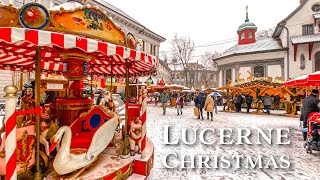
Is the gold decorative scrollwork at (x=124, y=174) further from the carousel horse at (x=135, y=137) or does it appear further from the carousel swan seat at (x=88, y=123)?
the carousel swan seat at (x=88, y=123)

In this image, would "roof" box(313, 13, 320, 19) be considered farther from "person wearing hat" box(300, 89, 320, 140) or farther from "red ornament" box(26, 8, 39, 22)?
"red ornament" box(26, 8, 39, 22)

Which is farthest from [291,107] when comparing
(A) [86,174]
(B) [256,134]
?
(A) [86,174]

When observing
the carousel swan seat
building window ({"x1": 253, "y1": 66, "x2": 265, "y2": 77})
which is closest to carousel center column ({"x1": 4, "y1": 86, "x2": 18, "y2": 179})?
the carousel swan seat

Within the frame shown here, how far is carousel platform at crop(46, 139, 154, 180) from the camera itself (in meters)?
3.24

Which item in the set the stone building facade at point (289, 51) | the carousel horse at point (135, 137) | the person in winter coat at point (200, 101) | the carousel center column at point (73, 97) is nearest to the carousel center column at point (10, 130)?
the carousel center column at point (73, 97)

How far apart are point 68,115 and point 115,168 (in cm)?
184

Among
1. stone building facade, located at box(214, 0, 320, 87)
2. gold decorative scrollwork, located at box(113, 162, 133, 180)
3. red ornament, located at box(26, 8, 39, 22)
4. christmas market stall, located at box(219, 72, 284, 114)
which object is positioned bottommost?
gold decorative scrollwork, located at box(113, 162, 133, 180)

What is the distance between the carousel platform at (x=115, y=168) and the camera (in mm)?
3238

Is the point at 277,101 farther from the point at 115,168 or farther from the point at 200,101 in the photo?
the point at 115,168

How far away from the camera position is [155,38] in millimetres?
35312

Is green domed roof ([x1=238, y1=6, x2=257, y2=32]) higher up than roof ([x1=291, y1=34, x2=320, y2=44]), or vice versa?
green domed roof ([x1=238, y1=6, x2=257, y2=32])

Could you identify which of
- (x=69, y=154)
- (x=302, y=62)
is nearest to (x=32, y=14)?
(x=69, y=154)

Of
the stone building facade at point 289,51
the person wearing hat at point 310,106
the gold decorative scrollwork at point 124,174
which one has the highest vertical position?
the stone building facade at point 289,51

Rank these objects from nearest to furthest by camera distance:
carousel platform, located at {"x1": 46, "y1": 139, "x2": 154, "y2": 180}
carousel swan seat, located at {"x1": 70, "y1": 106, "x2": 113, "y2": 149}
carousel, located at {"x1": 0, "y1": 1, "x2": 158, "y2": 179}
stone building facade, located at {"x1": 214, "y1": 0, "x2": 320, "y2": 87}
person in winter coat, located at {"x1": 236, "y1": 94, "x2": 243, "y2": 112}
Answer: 1. carousel, located at {"x1": 0, "y1": 1, "x2": 158, "y2": 179}
2. carousel platform, located at {"x1": 46, "y1": 139, "x2": 154, "y2": 180}
3. carousel swan seat, located at {"x1": 70, "y1": 106, "x2": 113, "y2": 149}
4. person in winter coat, located at {"x1": 236, "y1": 94, "x2": 243, "y2": 112}
5. stone building facade, located at {"x1": 214, "y1": 0, "x2": 320, "y2": 87}
